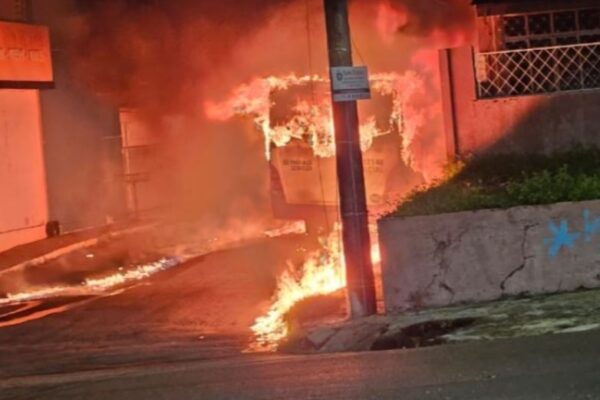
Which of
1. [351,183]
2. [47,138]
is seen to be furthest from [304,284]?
[47,138]

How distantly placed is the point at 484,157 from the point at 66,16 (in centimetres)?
896

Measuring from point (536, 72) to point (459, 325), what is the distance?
151 inches

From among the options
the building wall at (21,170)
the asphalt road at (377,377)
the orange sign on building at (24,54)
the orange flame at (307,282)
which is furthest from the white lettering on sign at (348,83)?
the building wall at (21,170)

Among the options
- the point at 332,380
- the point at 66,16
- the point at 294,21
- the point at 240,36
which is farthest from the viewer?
the point at 66,16

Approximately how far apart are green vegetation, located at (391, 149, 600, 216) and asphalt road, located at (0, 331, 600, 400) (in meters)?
1.91

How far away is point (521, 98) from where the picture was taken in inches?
415

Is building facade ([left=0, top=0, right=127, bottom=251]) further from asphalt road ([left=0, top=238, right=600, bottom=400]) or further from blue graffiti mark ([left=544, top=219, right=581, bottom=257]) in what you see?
blue graffiti mark ([left=544, top=219, right=581, bottom=257])

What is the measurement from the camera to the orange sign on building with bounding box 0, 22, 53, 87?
46.7 feet

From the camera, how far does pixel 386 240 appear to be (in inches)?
349

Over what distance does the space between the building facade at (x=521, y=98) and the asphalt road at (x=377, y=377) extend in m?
3.72

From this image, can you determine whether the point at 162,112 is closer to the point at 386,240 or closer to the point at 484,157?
the point at 484,157

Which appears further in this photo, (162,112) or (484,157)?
(162,112)

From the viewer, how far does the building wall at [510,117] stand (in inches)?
410

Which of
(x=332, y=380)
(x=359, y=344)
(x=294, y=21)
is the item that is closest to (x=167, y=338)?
(x=359, y=344)
